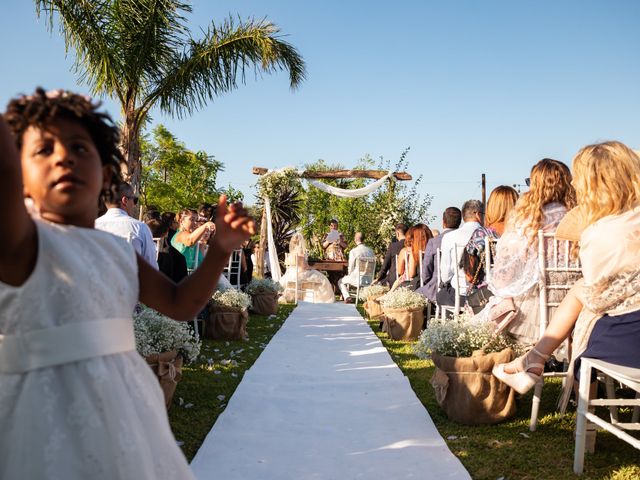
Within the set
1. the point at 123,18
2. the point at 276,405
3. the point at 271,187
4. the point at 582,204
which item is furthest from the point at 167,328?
the point at 271,187

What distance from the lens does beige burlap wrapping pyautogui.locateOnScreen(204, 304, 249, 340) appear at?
7570 mm

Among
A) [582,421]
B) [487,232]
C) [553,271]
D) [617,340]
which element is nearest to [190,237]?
[487,232]

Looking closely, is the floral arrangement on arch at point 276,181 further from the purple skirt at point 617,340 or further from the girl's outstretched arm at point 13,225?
the girl's outstretched arm at point 13,225

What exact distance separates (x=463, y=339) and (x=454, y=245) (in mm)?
2395

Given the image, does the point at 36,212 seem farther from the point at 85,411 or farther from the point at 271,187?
the point at 271,187

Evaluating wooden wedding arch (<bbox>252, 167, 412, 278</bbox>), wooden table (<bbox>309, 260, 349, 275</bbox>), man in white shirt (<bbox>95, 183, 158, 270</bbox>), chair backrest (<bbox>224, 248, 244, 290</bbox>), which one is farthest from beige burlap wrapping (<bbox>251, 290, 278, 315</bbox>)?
man in white shirt (<bbox>95, 183, 158, 270</bbox>)

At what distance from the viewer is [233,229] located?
1473mm

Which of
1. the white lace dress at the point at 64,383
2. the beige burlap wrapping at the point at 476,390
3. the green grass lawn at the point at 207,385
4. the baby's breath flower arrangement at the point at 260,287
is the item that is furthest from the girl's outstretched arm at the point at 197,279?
the baby's breath flower arrangement at the point at 260,287

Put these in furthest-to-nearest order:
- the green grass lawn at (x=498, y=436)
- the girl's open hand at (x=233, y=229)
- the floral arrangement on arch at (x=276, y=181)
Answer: the floral arrangement on arch at (x=276, y=181)
the green grass lawn at (x=498, y=436)
the girl's open hand at (x=233, y=229)

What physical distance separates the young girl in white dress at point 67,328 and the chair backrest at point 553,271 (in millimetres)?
3128

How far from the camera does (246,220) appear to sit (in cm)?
147

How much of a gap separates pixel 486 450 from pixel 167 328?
2.28 metres

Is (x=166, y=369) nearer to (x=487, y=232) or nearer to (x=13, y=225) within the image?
(x=13, y=225)

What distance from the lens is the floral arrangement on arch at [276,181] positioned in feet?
52.0
